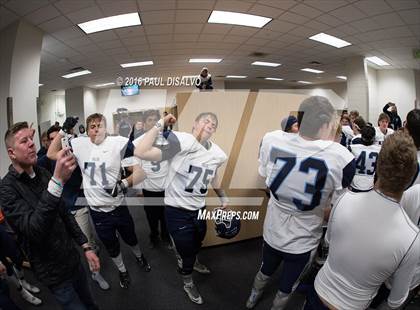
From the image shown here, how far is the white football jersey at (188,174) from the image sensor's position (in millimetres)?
1622

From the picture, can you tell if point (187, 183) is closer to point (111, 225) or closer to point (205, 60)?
point (111, 225)

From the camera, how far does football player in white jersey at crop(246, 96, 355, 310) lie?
4.02 ft

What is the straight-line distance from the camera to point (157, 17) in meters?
3.88

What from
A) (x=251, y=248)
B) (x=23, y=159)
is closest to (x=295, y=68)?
(x=251, y=248)

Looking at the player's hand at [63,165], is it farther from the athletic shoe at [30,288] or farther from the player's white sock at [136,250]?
the athletic shoe at [30,288]

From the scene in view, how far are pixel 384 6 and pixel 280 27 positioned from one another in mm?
1756

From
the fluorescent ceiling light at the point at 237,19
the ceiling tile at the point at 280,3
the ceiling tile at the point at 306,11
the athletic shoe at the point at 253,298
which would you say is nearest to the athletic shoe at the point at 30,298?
the athletic shoe at the point at 253,298

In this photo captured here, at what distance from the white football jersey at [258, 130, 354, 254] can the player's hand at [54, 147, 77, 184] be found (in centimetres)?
109

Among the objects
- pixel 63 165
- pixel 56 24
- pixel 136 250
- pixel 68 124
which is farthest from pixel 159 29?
pixel 63 165

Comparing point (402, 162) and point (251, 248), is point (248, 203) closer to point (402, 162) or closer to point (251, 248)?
point (251, 248)

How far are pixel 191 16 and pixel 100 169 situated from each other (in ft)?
11.0

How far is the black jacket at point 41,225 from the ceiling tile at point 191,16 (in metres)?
3.60

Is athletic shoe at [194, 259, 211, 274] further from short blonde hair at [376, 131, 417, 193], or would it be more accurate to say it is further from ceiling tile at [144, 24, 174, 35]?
ceiling tile at [144, 24, 174, 35]

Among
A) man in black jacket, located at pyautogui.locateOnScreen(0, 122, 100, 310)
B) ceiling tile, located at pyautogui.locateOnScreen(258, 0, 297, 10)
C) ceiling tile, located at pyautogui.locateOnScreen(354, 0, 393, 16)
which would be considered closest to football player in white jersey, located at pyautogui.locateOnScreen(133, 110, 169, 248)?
man in black jacket, located at pyautogui.locateOnScreen(0, 122, 100, 310)
